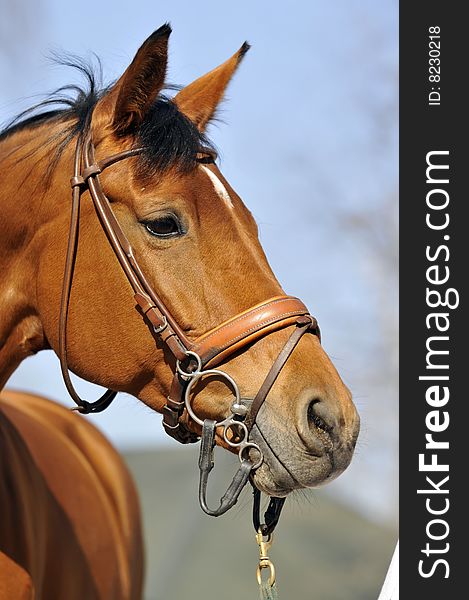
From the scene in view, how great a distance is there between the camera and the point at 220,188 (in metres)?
2.62

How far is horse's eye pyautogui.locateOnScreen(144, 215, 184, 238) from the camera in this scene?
253 cm

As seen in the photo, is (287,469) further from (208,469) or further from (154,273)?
(154,273)

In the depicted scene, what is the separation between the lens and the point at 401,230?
3.66m

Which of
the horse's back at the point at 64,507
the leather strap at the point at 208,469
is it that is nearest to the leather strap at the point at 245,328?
the leather strap at the point at 208,469

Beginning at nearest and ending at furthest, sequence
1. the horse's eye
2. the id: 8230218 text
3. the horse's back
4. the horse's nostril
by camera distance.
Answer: the horse's nostril → the horse's eye → the horse's back → the id: 8230218 text

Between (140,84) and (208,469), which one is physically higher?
(140,84)

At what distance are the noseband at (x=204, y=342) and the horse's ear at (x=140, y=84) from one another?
0.39ft

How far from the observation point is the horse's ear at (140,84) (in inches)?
100

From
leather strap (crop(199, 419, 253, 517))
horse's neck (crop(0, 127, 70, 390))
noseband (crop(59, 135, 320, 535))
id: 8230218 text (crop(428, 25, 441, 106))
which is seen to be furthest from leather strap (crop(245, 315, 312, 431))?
id: 8230218 text (crop(428, 25, 441, 106))

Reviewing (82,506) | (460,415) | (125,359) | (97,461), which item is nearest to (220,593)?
(97,461)

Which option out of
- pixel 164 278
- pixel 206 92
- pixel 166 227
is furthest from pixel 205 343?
pixel 206 92

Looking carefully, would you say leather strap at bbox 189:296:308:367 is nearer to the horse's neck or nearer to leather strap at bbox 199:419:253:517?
leather strap at bbox 199:419:253:517

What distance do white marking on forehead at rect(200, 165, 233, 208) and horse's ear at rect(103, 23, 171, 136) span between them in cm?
27

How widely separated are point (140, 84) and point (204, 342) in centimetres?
82
